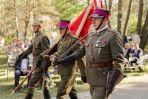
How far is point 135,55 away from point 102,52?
12097mm

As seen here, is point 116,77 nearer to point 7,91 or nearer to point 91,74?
point 91,74

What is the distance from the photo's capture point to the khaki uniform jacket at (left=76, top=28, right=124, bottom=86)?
5582mm

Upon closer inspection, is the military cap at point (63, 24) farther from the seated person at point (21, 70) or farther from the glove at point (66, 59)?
the seated person at point (21, 70)

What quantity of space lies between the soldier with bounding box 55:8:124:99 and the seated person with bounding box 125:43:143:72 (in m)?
11.7

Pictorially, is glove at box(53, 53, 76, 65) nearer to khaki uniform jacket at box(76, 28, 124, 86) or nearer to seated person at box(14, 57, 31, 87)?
khaki uniform jacket at box(76, 28, 124, 86)

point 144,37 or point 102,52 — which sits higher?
point 144,37

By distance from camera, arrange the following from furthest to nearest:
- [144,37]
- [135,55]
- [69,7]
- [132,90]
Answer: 1. [69,7]
2. [144,37]
3. [135,55]
4. [132,90]

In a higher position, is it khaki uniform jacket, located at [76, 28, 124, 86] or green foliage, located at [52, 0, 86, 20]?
green foliage, located at [52, 0, 86, 20]

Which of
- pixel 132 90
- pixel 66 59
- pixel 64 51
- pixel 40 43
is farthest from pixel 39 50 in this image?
pixel 132 90

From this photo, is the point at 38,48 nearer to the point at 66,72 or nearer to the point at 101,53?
the point at 66,72

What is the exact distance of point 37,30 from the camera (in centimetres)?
931

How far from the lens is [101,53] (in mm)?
5723

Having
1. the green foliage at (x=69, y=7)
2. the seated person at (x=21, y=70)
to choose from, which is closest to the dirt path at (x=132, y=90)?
the seated person at (x=21, y=70)

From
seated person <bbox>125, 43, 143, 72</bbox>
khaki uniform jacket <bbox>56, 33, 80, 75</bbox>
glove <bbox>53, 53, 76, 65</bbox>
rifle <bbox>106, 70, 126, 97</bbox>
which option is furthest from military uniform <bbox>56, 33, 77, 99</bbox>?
seated person <bbox>125, 43, 143, 72</bbox>
